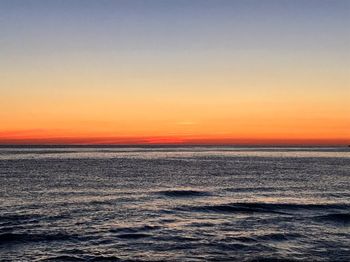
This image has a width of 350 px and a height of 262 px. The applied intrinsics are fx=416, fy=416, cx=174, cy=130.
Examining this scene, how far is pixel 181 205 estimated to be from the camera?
130ft

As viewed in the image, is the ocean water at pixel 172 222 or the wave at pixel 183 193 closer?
the ocean water at pixel 172 222

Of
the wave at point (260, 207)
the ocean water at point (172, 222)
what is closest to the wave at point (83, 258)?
the ocean water at point (172, 222)

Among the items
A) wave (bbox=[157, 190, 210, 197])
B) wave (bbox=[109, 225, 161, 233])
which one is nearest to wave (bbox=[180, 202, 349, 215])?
wave (bbox=[157, 190, 210, 197])

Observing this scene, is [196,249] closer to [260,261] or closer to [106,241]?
[260,261]

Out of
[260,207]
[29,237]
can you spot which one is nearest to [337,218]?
[260,207]

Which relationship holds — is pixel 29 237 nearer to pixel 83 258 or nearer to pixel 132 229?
pixel 83 258

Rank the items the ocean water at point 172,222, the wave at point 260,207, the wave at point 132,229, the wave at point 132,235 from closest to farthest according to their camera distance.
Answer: the ocean water at point 172,222 → the wave at point 132,235 → the wave at point 132,229 → the wave at point 260,207

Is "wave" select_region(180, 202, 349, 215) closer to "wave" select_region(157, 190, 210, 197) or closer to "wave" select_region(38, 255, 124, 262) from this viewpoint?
"wave" select_region(157, 190, 210, 197)

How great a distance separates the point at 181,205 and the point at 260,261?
18.6 meters

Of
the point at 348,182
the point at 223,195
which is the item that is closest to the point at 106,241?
the point at 223,195

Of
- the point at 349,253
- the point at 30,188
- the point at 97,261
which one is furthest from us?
the point at 30,188

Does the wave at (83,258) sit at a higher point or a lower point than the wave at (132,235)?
lower

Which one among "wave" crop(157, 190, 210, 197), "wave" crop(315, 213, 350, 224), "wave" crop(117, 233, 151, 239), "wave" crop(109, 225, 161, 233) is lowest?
"wave" crop(315, 213, 350, 224)

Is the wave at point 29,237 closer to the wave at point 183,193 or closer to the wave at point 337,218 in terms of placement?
the wave at point 337,218
